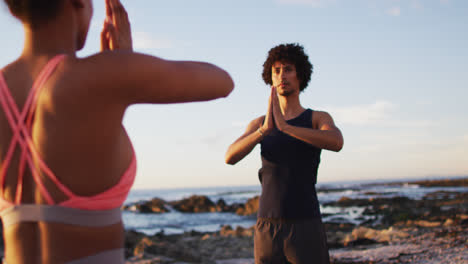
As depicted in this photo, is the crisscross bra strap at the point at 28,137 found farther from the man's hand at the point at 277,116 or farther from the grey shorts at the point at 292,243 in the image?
the grey shorts at the point at 292,243

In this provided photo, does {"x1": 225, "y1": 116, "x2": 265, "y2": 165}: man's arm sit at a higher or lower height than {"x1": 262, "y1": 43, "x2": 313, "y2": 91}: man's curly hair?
lower

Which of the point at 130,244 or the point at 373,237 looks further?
the point at 130,244

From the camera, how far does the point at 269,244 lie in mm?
2799

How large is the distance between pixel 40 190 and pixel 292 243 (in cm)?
197

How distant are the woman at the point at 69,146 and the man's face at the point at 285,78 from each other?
211cm

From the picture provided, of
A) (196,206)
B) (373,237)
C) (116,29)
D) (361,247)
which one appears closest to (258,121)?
(116,29)

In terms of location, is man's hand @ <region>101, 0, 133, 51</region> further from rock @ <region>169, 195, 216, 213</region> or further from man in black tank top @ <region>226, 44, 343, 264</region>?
rock @ <region>169, 195, 216, 213</region>

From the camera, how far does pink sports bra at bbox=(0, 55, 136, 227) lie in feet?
3.65

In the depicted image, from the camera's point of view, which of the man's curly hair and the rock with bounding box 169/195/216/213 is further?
the rock with bounding box 169/195/216/213

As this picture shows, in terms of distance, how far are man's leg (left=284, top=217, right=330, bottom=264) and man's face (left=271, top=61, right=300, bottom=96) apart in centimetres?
108

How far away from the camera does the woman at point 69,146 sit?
43.6 inches

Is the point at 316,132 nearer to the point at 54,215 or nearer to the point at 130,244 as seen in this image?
the point at 54,215

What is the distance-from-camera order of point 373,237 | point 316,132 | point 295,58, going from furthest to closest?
1. point 373,237
2. point 295,58
3. point 316,132

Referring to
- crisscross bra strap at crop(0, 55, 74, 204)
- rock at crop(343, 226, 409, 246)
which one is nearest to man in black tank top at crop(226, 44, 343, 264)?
crisscross bra strap at crop(0, 55, 74, 204)
